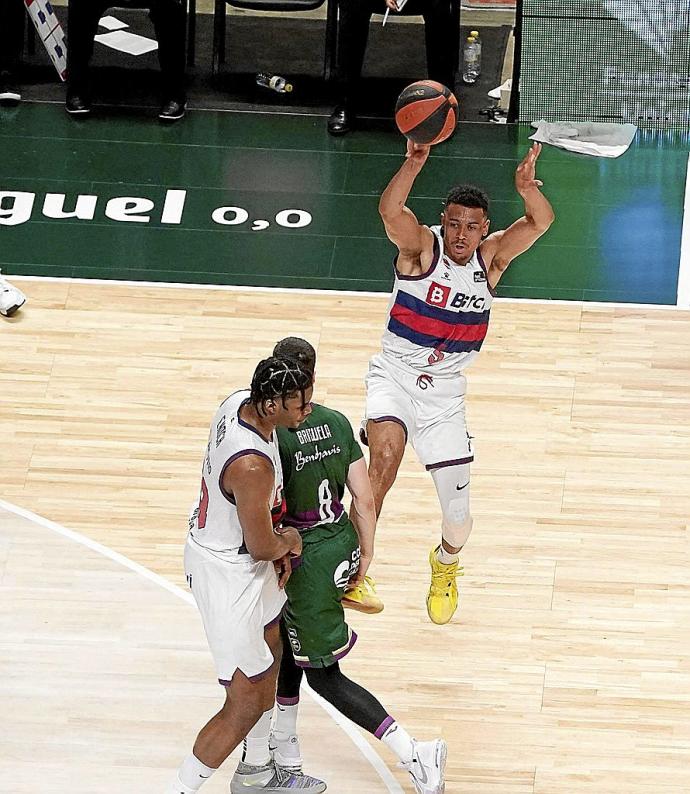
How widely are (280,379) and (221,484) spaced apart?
0.40m

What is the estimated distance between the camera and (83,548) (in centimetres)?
695

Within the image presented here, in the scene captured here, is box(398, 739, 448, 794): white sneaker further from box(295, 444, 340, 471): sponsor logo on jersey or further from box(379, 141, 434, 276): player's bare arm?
box(379, 141, 434, 276): player's bare arm

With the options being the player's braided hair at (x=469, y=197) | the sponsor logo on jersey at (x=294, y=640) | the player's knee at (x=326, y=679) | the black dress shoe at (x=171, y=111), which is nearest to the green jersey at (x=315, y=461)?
the sponsor logo on jersey at (x=294, y=640)

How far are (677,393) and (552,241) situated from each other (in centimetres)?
170

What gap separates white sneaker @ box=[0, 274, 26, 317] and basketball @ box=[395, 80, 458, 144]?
3.10 m

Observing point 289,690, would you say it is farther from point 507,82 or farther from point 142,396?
point 507,82

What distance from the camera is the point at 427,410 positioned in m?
6.36

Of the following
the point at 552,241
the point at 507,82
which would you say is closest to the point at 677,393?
the point at 552,241

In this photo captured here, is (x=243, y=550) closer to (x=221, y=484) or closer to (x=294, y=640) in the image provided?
(x=221, y=484)

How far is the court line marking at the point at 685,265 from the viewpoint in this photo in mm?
8784

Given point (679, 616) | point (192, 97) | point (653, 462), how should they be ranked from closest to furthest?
point (679, 616) → point (653, 462) → point (192, 97)

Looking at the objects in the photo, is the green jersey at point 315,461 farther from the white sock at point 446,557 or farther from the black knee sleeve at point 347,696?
the white sock at point 446,557

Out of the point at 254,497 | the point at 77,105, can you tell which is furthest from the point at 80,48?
the point at 254,497

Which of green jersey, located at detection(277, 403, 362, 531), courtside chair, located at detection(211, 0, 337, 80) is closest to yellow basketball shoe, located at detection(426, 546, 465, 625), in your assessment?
green jersey, located at detection(277, 403, 362, 531)
